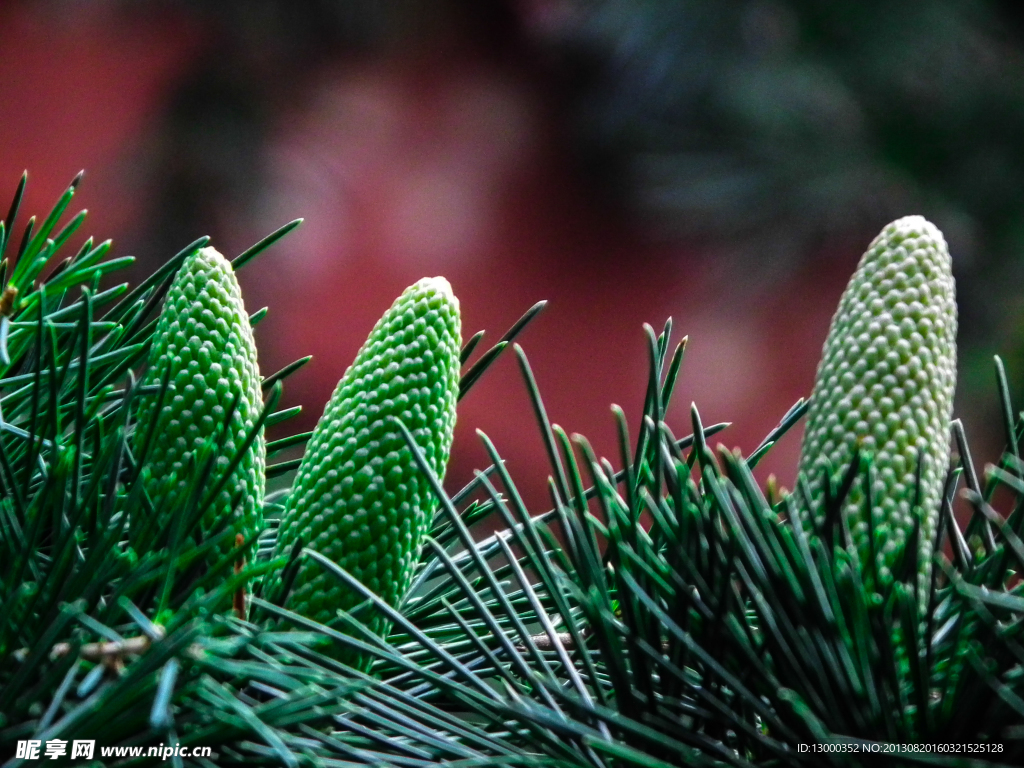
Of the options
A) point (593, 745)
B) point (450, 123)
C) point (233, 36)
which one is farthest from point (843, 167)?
point (593, 745)

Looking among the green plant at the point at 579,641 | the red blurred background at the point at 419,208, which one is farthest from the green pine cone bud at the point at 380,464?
the red blurred background at the point at 419,208

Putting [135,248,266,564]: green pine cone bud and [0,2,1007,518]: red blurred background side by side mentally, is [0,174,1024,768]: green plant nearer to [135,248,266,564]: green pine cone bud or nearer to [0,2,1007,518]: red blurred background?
[135,248,266,564]: green pine cone bud

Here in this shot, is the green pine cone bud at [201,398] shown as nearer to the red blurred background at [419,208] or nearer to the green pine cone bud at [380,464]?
the green pine cone bud at [380,464]

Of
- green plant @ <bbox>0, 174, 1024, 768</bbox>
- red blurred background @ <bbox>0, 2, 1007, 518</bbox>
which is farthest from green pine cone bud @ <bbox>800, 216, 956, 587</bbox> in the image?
red blurred background @ <bbox>0, 2, 1007, 518</bbox>

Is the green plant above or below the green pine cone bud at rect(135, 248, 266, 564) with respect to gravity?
below

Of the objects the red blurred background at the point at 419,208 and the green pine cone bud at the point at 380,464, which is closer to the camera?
the green pine cone bud at the point at 380,464

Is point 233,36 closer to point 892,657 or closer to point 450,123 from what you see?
point 450,123
